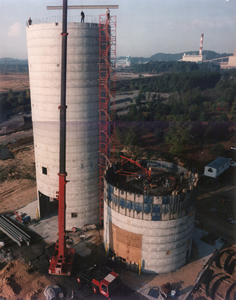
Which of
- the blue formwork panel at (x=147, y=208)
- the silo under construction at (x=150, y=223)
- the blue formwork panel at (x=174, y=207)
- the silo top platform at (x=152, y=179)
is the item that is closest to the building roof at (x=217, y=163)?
the silo top platform at (x=152, y=179)

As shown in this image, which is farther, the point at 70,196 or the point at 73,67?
the point at 70,196

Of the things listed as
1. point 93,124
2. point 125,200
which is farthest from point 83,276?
point 93,124

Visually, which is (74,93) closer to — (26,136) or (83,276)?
(83,276)

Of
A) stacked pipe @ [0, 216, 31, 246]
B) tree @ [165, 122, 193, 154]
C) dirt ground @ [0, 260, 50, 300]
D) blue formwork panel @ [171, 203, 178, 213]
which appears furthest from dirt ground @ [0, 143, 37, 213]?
tree @ [165, 122, 193, 154]

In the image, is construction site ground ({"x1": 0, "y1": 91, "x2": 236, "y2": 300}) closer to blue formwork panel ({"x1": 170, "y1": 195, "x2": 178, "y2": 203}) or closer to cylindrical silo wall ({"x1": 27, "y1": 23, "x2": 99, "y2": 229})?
cylindrical silo wall ({"x1": 27, "y1": 23, "x2": 99, "y2": 229})

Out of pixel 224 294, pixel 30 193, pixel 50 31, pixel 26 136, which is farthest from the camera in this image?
pixel 26 136

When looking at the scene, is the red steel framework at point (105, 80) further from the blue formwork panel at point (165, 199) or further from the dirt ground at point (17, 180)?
the dirt ground at point (17, 180)
